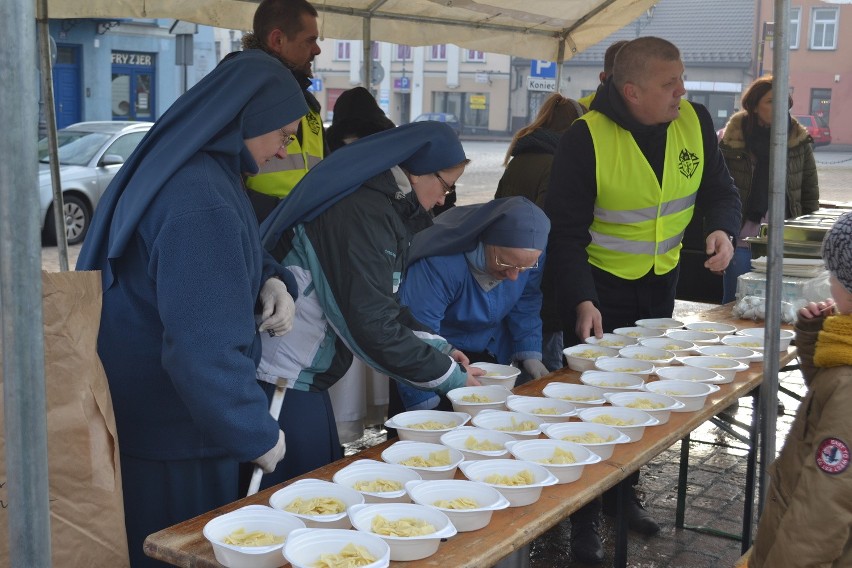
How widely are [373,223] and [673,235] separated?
1717mm

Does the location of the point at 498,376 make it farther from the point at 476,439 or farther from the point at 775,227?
the point at 775,227

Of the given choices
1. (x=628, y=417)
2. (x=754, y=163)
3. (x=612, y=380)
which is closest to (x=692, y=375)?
(x=612, y=380)

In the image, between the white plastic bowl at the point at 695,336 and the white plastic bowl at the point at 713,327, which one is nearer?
the white plastic bowl at the point at 695,336

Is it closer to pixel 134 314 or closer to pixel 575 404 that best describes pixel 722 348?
pixel 575 404

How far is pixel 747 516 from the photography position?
370 centimetres

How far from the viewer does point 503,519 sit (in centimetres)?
209

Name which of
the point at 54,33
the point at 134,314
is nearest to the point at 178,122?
the point at 134,314

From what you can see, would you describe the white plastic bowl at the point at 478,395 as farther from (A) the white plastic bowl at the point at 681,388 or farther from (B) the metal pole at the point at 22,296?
(B) the metal pole at the point at 22,296

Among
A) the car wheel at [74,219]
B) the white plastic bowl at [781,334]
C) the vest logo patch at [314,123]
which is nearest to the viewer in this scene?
the white plastic bowl at [781,334]

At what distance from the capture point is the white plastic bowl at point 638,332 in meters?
3.77

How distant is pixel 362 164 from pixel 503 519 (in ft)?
3.34

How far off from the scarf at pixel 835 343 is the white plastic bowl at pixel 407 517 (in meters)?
0.86

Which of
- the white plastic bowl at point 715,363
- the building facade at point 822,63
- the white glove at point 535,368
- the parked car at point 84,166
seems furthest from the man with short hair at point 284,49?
the building facade at point 822,63

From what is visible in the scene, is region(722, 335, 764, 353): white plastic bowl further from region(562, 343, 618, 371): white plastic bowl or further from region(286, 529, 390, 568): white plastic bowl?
region(286, 529, 390, 568): white plastic bowl
